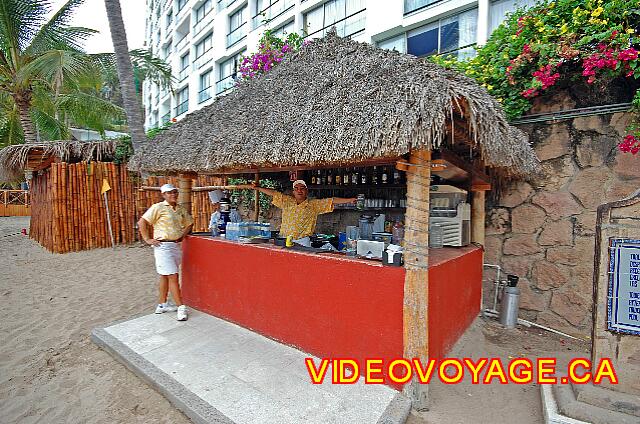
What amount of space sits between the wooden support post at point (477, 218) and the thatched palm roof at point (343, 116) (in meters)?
0.92

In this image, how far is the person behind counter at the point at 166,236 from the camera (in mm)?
4652

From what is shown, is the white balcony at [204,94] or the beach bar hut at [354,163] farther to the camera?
the white balcony at [204,94]

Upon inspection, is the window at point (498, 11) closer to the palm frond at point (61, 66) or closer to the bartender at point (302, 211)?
the bartender at point (302, 211)

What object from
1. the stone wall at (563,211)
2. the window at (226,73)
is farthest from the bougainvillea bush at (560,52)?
the window at (226,73)

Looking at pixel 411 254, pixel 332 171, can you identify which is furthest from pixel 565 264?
pixel 332 171

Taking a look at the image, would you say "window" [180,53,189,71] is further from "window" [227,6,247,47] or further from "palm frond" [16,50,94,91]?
"palm frond" [16,50,94,91]

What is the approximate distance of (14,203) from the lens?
818 inches

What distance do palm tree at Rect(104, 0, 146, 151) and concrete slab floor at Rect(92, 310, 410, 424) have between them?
4.33 metres

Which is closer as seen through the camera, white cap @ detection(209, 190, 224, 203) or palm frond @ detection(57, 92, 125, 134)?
white cap @ detection(209, 190, 224, 203)

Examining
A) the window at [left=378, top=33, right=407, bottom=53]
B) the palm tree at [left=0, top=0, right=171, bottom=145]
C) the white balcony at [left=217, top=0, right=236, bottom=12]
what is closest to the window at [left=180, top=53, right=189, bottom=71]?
the white balcony at [left=217, top=0, right=236, bottom=12]

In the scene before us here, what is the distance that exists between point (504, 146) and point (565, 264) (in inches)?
97.8

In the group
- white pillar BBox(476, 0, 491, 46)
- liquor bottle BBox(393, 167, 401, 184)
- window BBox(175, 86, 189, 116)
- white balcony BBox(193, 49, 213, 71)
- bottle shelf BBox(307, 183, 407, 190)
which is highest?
white balcony BBox(193, 49, 213, 71)

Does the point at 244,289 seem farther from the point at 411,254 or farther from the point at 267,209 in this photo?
the point at 267,209

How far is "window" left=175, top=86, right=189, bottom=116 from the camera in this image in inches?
A: 867
